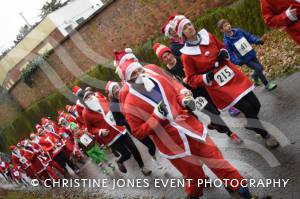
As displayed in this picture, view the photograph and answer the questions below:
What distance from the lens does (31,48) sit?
133ft

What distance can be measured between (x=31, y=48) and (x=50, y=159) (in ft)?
95.7

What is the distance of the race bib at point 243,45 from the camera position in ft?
27.4

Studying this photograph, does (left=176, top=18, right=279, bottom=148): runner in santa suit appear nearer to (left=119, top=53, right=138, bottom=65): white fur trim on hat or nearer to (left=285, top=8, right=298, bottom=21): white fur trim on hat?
(left=119, top=53, right=138, bottom=65): white fur trim on hat

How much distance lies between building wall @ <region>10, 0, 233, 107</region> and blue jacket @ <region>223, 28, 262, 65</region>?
619 centimetres

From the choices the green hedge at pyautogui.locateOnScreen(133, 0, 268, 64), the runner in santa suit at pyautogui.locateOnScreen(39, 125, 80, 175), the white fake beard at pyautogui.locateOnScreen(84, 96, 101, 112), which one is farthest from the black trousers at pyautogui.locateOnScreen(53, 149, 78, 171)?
the green hedge at pyautogui.locateOnScreen(133, 0, 268, 64)

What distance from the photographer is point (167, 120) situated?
5.07m

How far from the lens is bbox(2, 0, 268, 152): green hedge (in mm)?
12125

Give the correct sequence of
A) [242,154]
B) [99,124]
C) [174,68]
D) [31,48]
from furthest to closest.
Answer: [31,48] → [99,124] → [174,68] → [242,154]

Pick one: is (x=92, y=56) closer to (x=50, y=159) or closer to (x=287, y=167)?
(x=50, y=159)

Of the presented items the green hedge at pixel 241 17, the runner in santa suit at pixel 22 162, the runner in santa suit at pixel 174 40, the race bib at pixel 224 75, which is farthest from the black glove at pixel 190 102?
the runner in santa suit at pixel 22 162

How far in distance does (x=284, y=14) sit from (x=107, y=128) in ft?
16.3

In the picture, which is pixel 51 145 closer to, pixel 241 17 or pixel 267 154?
pixel 241 17

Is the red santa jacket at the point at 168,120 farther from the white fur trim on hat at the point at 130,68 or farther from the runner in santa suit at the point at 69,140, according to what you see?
the runner in santa suit at the point at 69,140

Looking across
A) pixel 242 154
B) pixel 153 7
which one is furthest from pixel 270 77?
pixel 153 7
